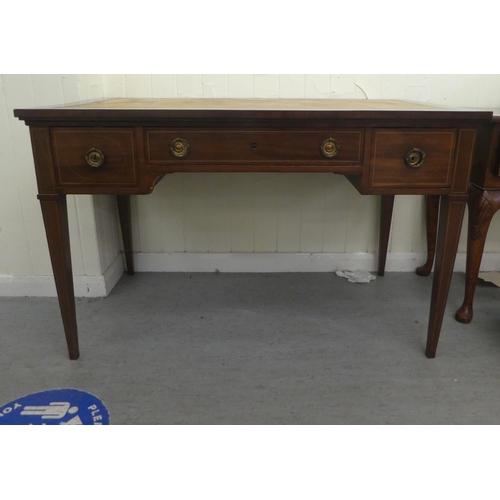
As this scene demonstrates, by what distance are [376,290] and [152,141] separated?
120 cm

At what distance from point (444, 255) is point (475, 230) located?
0.32 meters

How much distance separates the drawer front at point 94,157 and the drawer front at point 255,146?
0.07m

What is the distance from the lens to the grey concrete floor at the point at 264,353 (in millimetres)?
1324

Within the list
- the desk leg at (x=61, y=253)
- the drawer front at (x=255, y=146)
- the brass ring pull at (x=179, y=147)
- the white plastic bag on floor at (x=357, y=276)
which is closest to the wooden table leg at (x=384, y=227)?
the white plastic bag on floor at (x=357, y=276)

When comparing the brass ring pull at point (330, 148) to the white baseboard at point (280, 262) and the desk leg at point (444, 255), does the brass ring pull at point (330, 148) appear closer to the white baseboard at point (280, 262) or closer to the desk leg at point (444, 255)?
the desk leg at point (444, 255)

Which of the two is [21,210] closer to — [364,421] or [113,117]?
[113,117]

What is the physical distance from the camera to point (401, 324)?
1.76 metres

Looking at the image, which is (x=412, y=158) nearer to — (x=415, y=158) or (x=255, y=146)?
(x=415, y=158)

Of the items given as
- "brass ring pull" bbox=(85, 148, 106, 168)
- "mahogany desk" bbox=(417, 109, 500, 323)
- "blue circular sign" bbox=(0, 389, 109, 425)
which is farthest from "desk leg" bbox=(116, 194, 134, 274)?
"mahogany desk" bbox=(417, 109, 500, 323)

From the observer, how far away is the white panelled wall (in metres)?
1.88

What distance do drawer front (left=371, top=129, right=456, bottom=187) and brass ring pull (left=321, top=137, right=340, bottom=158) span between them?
0.35 ft

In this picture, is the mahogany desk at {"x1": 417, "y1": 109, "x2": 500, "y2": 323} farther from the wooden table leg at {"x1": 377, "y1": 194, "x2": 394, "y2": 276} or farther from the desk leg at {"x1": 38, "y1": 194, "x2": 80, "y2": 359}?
the desk leg at {"x1": 38, "y1": 194, "x2": 80, "y2": 359}

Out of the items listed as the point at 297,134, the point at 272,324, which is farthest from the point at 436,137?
the point at 272,324

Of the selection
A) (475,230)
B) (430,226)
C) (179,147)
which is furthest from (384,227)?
(179,147)
